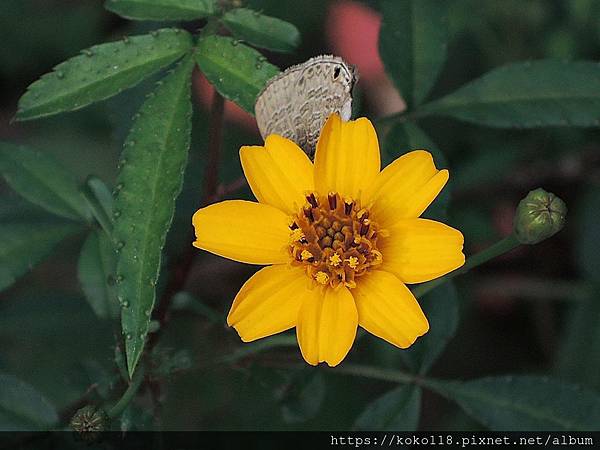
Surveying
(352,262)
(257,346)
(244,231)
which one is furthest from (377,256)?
(257,346)

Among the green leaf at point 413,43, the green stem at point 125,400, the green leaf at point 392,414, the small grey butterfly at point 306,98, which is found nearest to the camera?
the small grey butterfly at point 306,98

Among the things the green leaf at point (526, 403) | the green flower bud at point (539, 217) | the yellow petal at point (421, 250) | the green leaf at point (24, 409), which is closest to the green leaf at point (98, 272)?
the green leaf at point (24, 409)

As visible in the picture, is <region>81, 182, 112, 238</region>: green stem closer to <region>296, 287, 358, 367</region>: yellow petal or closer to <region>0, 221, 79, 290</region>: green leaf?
<region>0, 221, 79, 290</region>: green leaf

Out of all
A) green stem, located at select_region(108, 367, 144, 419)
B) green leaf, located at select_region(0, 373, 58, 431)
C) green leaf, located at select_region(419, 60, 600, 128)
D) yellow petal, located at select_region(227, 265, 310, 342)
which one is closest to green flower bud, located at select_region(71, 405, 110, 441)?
green stem, located at select_region(108, 367, 144, 419)

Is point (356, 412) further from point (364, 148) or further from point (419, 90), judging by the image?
point (364, 148)

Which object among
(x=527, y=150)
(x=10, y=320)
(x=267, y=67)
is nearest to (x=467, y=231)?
(x=527, y=150)

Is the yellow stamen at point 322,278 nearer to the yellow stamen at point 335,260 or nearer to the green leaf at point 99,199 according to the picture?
the yellow stamen at point 335,260
